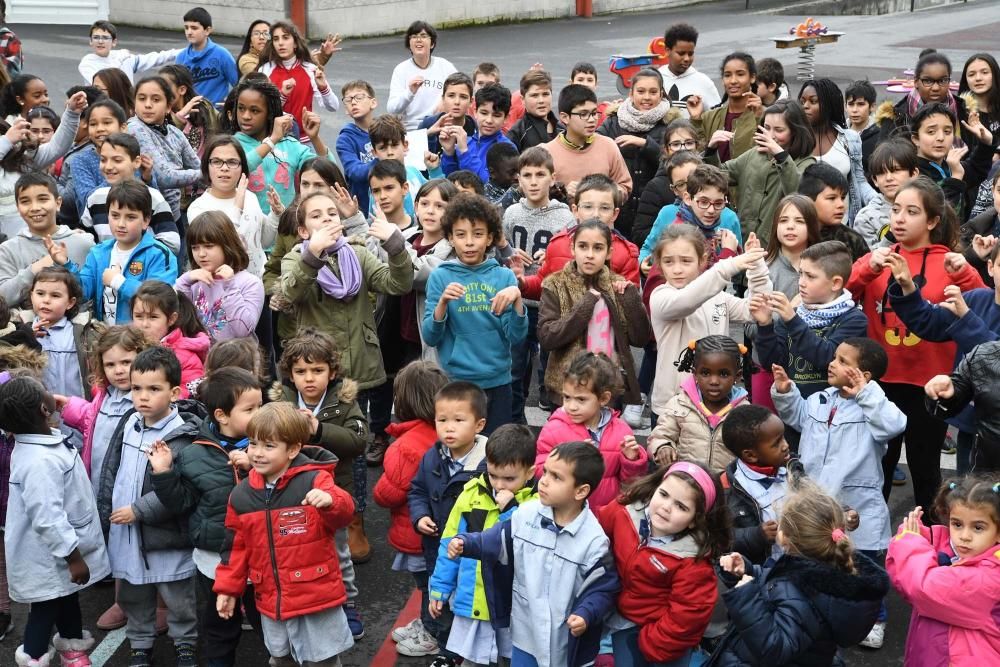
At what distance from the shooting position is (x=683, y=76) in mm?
11461

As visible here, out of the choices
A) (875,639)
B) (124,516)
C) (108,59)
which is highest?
(108,59)

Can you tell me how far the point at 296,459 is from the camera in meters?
5.51

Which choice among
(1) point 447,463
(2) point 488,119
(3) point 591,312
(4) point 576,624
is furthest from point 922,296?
(2) point 488,119

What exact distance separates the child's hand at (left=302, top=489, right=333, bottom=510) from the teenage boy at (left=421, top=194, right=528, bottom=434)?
6.41 ft

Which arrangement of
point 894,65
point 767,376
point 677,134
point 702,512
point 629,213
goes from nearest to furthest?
point 702,512 < point 767,376 < point 677,134 < point 629,213 < point 894,65

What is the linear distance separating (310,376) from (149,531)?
1074mm

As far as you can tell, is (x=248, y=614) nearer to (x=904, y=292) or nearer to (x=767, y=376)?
(x=767, y=376)

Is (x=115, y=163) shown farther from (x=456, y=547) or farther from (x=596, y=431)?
(x=456, y=547)

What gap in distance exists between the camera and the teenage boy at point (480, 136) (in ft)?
32.6

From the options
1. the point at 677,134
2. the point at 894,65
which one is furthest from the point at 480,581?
the point at 894,65

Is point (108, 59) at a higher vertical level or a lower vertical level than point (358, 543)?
higher

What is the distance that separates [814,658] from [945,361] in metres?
2.63

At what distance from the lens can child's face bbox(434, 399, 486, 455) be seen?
5.64 meters

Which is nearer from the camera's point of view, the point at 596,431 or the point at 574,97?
the point at 596,431
